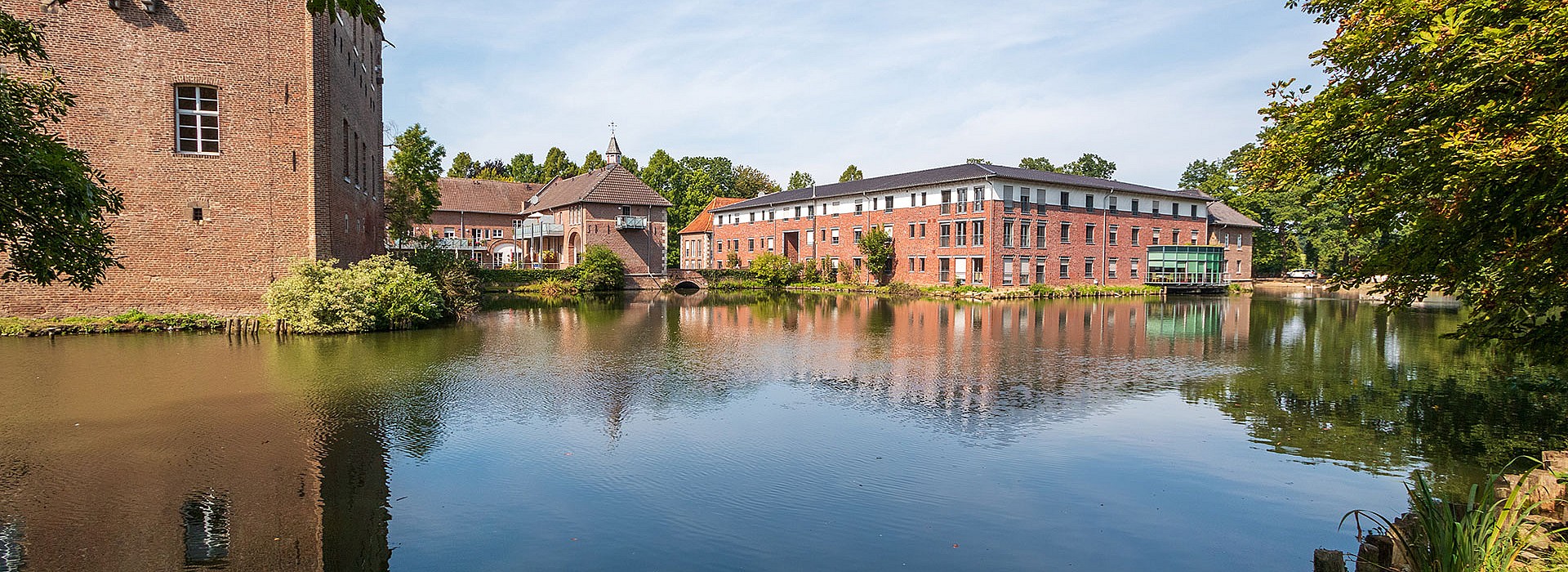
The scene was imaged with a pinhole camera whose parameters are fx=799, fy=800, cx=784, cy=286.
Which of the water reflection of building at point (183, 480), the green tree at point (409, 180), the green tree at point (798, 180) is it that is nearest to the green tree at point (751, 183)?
the green tree at point (798, 180)

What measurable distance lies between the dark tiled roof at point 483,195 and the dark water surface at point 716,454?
4633cm

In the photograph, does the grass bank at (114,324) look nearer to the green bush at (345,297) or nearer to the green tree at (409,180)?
the green bush at (345,297)

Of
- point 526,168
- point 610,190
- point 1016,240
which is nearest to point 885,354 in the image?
point 1016,240

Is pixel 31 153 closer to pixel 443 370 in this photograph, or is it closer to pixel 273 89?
pixel 443 370

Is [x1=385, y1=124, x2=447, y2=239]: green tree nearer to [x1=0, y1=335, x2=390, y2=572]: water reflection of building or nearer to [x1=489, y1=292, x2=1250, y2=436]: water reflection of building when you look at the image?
[x1=489, y1=292, x2=1250, y2=436]: water reflection of building

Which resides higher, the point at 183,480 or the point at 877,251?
the point at 877,251

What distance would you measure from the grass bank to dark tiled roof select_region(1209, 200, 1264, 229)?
194 ft

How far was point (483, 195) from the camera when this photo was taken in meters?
62.6

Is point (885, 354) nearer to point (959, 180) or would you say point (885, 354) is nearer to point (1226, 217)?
point (959, 180)

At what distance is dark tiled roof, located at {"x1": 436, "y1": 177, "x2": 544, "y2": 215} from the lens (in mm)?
60531

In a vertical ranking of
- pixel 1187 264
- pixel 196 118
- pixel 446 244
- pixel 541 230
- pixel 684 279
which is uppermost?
pixel 196 118

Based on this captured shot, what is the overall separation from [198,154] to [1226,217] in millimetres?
62168

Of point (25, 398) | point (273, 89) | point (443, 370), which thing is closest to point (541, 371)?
point (443, 370)

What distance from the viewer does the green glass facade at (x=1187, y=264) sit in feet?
158
